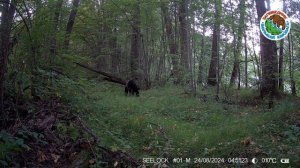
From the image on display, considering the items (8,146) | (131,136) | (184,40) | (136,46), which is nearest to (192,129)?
(131,136)

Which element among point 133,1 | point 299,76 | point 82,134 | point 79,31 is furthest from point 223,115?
point 79,31

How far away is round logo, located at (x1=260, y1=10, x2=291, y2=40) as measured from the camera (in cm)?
1240

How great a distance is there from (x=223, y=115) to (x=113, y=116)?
3425 millimetres

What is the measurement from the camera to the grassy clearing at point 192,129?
22.1 ft

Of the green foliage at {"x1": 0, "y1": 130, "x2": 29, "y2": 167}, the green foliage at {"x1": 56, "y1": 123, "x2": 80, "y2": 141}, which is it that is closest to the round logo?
the green foliage at {"x1": 56, "y1": 123, "x2": 80, "y2": 141}

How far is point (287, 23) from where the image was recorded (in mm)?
12531

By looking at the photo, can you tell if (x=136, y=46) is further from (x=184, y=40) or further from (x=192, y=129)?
(x=192, y=129)

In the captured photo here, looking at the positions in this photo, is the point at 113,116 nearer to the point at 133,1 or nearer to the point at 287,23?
the point at 287,23

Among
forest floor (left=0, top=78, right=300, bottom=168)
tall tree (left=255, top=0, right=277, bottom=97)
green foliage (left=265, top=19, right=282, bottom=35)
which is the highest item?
green foliage (left=265, top=19, right=282, bottom=35)

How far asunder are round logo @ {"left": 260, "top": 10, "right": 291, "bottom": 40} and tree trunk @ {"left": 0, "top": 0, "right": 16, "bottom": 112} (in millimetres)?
9124

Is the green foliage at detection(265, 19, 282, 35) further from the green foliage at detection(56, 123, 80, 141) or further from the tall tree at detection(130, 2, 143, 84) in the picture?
the green foliage at detection(56, 123, 80, 141)

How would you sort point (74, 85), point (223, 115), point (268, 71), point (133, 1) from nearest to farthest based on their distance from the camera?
point (74, 85) < point (223, 115) < point (268, 71) < point (133, 1)

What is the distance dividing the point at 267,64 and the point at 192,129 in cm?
454

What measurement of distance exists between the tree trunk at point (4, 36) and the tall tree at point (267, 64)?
8665 mm
